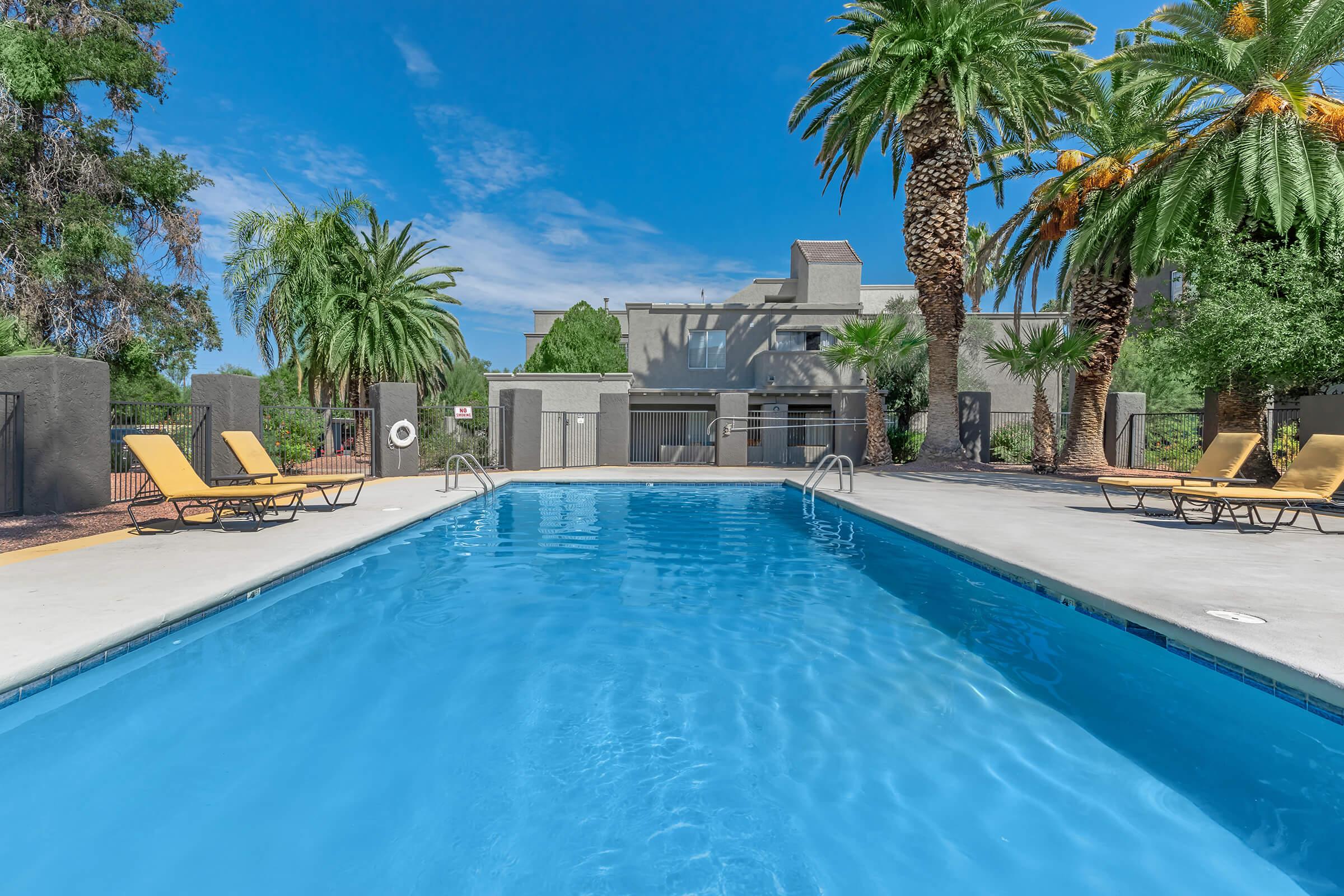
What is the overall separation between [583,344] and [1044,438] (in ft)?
75.4

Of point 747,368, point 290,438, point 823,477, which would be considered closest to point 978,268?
point 823,477

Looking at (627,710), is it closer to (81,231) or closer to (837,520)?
(837,520)

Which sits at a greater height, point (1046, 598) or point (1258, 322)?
point (1258, 322)

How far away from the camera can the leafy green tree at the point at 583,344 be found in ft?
112

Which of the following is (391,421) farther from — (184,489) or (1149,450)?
(1149,450)

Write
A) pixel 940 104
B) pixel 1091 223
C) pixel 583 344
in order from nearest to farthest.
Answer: pixel 1091 223 → pixel 940 104 → pixel 583 344

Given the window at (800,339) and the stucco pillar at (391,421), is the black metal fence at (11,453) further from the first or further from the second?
the window at (800,339)

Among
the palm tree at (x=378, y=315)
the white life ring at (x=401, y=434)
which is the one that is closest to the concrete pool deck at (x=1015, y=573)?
the white life ring at (x=401, y=434)

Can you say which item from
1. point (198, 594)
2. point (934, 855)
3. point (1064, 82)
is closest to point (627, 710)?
point (934, 855)

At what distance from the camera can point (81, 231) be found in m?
18.8

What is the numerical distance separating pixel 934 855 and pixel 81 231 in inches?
1001

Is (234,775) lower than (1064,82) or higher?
lower

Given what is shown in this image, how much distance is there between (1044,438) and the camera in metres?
17.8

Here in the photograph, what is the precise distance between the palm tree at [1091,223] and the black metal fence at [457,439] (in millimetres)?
15286
